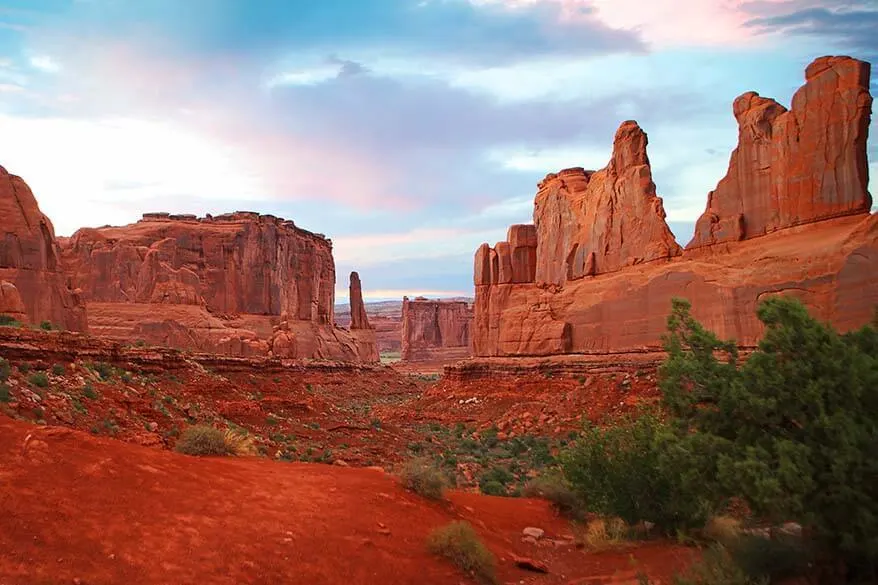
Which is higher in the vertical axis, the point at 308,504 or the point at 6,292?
the point at 6,292

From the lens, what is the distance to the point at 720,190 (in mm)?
28422

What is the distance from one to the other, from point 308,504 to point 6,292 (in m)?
18.2

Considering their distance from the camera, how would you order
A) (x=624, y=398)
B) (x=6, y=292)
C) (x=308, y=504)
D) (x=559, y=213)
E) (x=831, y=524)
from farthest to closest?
(x=559, y=213) < (x=624, y=398) < (x=6, y=292) < (x=308, y=504) < (x=831, y=524)

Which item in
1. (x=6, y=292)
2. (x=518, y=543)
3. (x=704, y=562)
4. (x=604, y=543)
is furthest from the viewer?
Result: (x=6, y=292)

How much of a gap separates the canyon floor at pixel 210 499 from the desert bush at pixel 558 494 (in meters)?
0.31

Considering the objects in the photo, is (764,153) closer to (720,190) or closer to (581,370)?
(720,190)

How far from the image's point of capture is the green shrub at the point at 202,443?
1462 cm

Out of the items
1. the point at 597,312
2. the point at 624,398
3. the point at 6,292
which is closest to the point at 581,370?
the point at 597,312

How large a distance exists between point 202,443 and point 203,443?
27 mm

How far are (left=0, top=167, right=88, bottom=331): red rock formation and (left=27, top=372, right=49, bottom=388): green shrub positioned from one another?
45.1 ft

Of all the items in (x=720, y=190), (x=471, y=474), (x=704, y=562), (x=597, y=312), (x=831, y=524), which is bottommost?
(x=471, y=474)

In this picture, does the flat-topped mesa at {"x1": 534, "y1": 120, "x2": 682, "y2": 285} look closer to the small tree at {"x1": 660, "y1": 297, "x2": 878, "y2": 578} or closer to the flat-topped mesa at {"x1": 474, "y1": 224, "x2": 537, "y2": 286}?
the flat-topped mesa at {"x1": 474, "y1": 224, "x2": 537, "y2": 286}

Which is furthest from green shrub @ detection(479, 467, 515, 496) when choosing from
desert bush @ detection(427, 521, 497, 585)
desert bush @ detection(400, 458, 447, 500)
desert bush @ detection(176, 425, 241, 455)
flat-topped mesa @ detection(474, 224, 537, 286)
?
flat-topped mesa @ detection(474, 224, 537, 286)

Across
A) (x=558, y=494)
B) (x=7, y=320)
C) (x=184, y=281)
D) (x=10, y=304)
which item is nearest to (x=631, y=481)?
(x=558, y=494)
